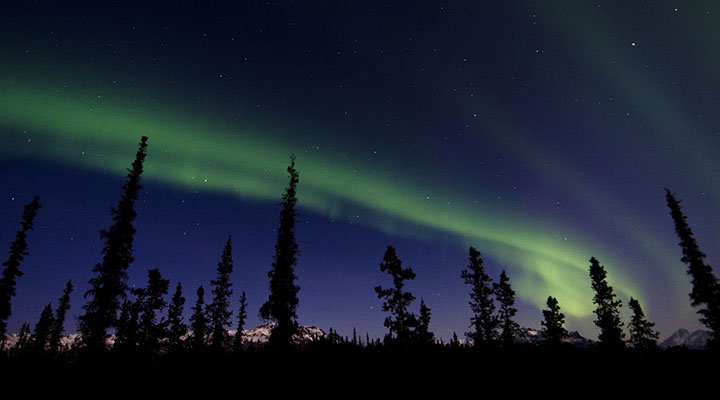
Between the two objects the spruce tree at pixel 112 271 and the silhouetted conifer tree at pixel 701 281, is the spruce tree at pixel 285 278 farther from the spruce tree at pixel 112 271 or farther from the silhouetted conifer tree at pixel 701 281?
the silhouetted conifer tree at pixel 701 281

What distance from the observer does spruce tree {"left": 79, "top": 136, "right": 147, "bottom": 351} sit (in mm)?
22109

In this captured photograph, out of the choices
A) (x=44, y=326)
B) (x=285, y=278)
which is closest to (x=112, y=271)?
(x=285, y=278)

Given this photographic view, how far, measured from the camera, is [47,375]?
31.9ft

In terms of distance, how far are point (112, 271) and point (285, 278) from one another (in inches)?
473

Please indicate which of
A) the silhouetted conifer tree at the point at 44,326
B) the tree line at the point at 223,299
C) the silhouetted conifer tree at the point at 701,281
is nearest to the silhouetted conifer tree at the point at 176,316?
the tree line at the point at 223,299

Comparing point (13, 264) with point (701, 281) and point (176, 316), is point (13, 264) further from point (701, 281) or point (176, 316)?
point (701, 281)

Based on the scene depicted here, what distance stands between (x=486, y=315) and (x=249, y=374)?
34.4m

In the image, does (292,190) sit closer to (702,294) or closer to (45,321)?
(702,294)

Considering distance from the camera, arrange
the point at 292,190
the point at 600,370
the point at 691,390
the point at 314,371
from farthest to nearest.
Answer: the point at 292,190
the point at 314,371
the point at 600,370
the point at 691,390

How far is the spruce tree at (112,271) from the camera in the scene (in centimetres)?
2211

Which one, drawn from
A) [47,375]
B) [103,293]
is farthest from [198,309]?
[47,375]

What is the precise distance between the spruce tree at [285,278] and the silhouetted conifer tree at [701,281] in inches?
1396

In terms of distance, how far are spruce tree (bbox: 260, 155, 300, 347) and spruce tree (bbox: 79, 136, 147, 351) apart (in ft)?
33.3

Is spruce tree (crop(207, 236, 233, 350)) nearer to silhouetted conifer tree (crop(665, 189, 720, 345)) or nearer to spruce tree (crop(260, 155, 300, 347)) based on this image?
spruce tree (crop(260, 155, 300, 347))
